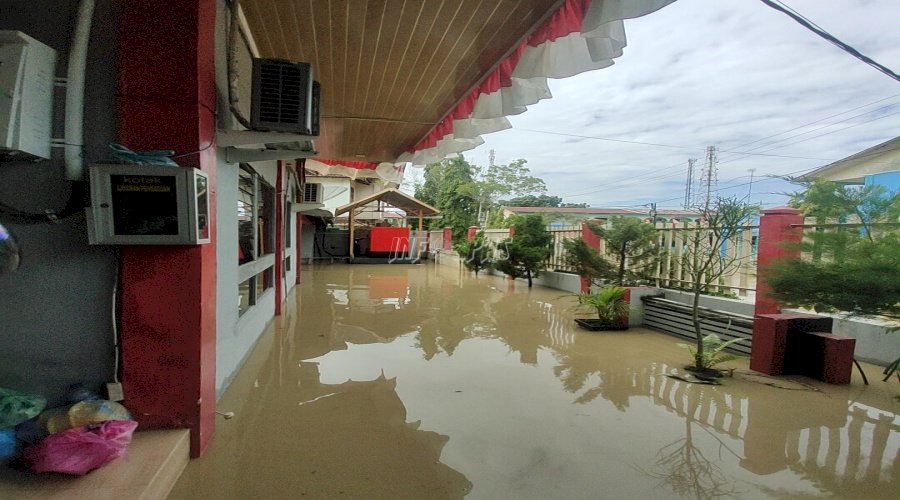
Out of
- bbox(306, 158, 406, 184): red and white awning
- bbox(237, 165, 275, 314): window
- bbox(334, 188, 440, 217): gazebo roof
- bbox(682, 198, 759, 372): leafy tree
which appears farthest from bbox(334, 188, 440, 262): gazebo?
bbox(682, 198, 759, 372): leafy tree

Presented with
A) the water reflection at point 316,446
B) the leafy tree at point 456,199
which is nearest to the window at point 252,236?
the water reflection at point 316,446

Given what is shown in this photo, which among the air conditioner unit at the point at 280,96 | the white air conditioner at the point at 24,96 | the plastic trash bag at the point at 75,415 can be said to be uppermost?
the air conditioner unit at the point at 280,96

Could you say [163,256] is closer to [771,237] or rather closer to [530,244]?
[771,237]

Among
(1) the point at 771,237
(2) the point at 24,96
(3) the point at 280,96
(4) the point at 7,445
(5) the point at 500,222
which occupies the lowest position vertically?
(4) the point at 7,445

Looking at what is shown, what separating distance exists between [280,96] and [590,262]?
596 cm

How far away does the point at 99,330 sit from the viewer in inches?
82.1

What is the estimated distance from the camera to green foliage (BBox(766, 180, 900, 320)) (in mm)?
3299

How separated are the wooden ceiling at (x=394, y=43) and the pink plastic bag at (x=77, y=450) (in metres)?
2.50

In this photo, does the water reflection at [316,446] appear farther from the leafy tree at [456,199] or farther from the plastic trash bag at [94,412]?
the leafy tree at [456,199]

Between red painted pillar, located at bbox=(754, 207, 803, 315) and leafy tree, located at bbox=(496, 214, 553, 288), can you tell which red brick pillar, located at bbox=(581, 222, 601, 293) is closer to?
leafy tree, located at bbox=(496, 214, 553, 288)

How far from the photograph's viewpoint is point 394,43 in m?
3.37

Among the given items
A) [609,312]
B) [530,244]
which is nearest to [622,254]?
[609,312]

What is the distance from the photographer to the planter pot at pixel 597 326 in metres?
5.86

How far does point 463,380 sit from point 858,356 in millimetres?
3933
